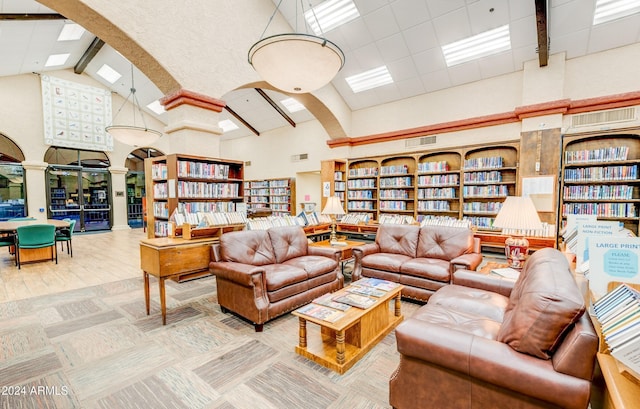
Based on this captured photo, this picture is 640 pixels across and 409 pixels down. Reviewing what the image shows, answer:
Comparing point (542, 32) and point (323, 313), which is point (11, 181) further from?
point (542, 32)

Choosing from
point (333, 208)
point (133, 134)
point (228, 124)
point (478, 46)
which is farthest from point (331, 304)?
point (228, 124)

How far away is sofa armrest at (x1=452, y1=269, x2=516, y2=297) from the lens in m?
2.36

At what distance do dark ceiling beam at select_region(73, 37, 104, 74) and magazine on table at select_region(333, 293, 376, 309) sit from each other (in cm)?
897

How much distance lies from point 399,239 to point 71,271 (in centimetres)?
547

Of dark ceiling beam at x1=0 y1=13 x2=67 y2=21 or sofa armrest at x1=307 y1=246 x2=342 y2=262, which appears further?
dark ceiling beam at x1=0 y1=13 x2=67 y2=21

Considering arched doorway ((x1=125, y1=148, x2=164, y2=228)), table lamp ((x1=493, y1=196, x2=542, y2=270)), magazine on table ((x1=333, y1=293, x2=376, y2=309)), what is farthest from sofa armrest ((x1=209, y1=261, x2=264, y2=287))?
arched doorway ((x1=125, y1=148, x2=164, y2=228))

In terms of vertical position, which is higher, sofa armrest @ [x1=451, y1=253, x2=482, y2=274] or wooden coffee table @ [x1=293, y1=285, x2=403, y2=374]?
sofa armrest @ [x1=451, y1=253, x2=482, y2=274]

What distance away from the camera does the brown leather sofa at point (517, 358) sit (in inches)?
44.3

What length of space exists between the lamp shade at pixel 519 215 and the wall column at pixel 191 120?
404cm

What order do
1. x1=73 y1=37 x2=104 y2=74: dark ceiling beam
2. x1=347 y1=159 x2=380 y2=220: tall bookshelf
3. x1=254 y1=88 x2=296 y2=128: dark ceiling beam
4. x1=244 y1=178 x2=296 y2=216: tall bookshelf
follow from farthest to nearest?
x1=244 y1=178 x2=296 y2=216: tall bookshelf, x1=254 y1=88 x2=296 y2=128: dark ceiling beam, x1=73 y1=37 x2=104 y2=74: dark ceiling beam, x1=347 y1=159 x2=380 y2=220: tall bookshelf

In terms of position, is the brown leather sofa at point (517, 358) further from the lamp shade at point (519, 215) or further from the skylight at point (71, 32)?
the skylight at point (71, 32)

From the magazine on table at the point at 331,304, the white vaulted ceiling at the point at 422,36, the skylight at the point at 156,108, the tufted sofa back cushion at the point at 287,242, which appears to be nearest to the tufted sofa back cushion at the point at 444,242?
the tufted sofa back cushion at the point at 287,242

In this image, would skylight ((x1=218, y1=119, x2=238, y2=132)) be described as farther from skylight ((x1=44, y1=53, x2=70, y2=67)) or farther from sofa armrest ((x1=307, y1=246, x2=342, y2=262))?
sofa armrest ((x1=307, y1=246, x2=342, y2=262))

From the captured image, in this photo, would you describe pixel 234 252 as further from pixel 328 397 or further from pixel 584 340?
pixel 584 340
